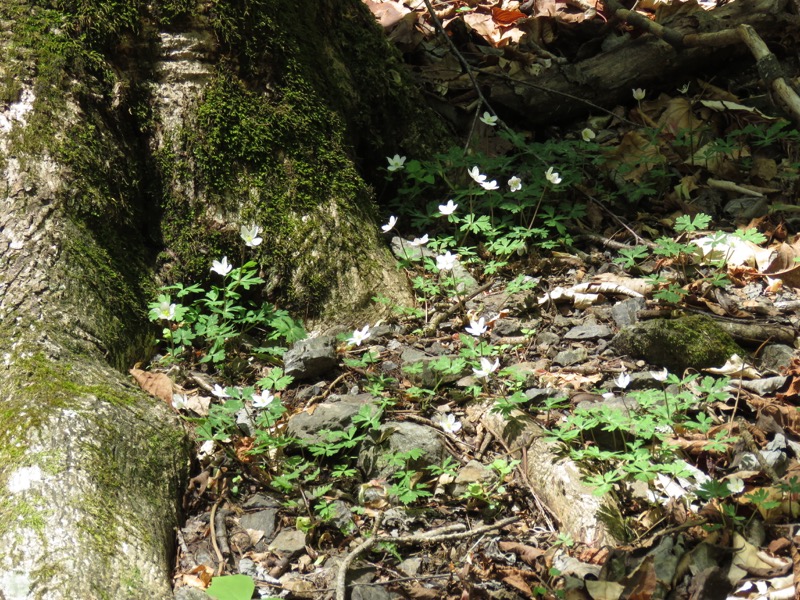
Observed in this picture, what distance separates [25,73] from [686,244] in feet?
10.9

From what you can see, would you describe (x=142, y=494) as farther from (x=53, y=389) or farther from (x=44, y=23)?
(x=44, y=23)

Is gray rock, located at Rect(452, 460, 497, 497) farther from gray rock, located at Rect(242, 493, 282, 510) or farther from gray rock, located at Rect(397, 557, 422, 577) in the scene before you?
gray rock, located at Rect(242, 493, 282, 510)

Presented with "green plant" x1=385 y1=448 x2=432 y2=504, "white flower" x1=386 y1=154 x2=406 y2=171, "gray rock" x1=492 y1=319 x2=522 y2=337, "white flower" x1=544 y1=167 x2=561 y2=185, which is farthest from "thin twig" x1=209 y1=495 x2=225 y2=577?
Result: "white flower" x1=544 y1=167 x2=561 y2=185

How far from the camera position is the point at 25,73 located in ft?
10.6

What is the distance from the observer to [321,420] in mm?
3074

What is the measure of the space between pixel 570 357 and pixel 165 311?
71.2 inches

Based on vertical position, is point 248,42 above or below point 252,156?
above

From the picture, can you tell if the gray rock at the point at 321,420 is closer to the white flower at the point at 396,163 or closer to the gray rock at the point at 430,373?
the gray rock at the point at 430,373

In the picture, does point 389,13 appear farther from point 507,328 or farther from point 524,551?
point 524,551

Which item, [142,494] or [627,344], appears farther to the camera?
[627,344]

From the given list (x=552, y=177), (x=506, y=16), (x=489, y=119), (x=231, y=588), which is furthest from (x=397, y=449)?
(x=506, y=16)

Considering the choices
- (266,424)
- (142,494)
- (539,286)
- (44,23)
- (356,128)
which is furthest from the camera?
(356,128)

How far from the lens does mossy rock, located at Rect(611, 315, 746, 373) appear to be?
327cm

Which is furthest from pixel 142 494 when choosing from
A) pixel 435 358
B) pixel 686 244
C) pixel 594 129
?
pixel 594 129
